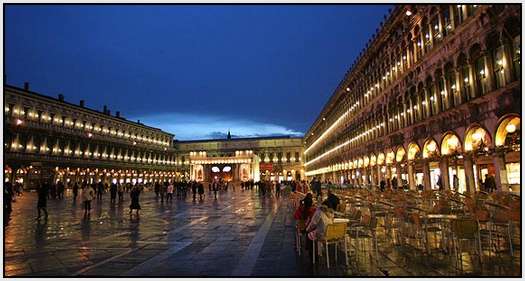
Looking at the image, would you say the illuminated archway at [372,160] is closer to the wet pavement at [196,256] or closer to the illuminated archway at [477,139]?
the illuminated archway at [477,139]

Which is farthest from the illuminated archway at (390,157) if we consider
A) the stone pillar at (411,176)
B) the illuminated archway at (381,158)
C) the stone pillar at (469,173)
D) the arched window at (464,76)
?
the arched window at (464,76)

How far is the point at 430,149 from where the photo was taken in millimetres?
28328

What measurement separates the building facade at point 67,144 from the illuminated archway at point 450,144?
36.5m

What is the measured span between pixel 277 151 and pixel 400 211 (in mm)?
116442

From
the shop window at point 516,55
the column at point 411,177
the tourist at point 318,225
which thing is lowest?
the tourist at point 318,225

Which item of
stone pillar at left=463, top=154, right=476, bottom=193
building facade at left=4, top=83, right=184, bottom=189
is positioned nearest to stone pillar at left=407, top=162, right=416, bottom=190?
stone pillar at left=463, top=154, right=476, bottom=193

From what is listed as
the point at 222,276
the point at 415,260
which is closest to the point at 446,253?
the point at 415,260

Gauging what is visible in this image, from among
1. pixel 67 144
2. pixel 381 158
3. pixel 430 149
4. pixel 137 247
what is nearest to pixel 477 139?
pixel 430 149

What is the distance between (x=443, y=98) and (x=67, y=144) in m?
62.2

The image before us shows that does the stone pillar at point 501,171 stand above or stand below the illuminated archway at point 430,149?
below

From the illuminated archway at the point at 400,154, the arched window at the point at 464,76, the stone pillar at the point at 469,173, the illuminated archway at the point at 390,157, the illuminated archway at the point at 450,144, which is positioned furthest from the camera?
the illuminated archway at the point at 390,157

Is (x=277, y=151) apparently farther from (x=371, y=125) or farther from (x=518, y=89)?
(x=518, y=89)

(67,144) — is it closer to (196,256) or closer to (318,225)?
(196,256)

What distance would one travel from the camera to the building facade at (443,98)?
1906 centimetres
